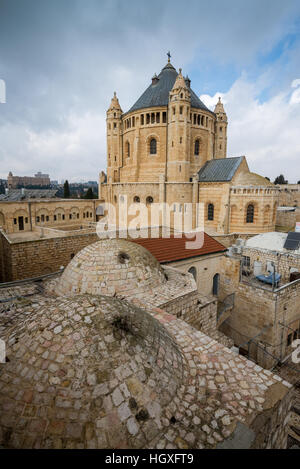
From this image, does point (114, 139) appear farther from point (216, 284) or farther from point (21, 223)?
point (216, 284)

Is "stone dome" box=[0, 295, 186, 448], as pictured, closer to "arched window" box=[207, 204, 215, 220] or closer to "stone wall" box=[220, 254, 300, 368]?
"stone wall" box=[220, 254, 300, 368]

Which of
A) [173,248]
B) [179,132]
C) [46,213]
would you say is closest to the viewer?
[173,248]

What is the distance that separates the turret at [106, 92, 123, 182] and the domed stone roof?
2423 millimetres

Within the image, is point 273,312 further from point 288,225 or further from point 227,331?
point 288,225

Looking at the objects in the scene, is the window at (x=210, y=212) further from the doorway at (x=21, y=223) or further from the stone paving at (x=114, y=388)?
the stone paving at (x=114, y=388)

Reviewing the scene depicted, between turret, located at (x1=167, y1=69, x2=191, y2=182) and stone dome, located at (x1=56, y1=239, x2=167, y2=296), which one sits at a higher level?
turret, located at (x1=167, y1=69, x2=191, y2=182)

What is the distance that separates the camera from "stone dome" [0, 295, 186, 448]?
3.07 metres

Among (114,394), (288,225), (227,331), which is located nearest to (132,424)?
(114,394)

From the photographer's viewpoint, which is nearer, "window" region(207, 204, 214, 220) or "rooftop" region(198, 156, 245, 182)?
"rooftop" region(198, 156, 245, 182)

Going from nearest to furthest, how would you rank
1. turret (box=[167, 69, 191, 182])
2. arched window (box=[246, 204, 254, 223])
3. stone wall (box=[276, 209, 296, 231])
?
arched window (box=[246, 204, 254, 223]) → turret (box=[167, 69, 191, 182]) → stone wall (box=[276, 209, 296, 231])

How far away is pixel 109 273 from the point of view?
7.99m

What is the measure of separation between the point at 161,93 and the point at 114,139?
804 cm
